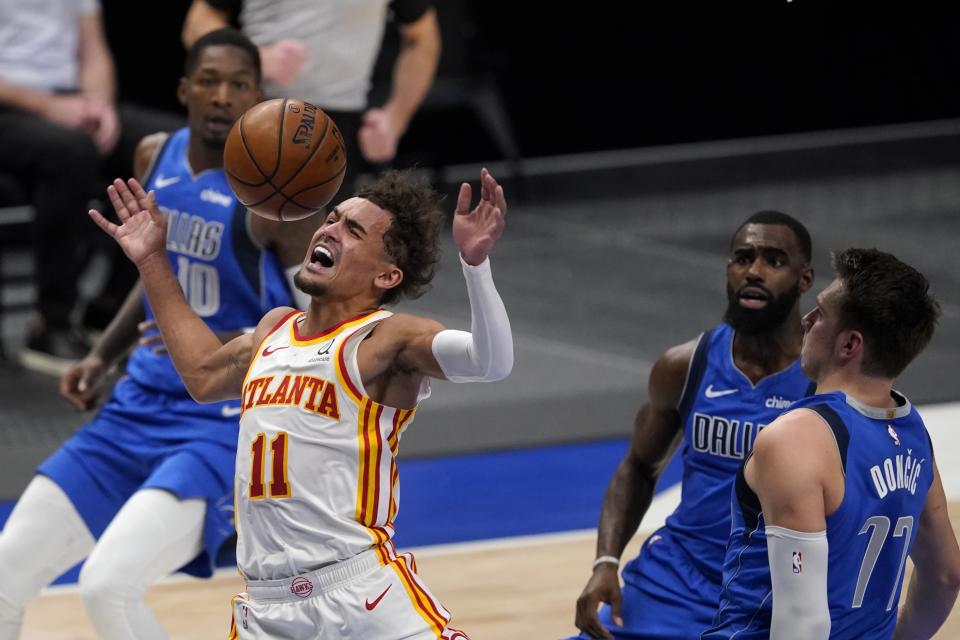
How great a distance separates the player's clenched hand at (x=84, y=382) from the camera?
4.57 metres

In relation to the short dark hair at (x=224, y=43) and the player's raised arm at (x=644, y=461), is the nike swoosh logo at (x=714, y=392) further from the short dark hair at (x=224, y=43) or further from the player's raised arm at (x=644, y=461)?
the short dark hair at (x=224, y=43)

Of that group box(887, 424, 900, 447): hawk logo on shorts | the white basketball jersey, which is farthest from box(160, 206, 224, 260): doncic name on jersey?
box(887, 424, 900, 447): hawk logo on shorts

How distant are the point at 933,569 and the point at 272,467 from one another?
1404 millimetres

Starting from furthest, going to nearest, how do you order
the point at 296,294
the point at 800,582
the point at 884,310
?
1. the point at 296,294
2. the point at 884,310
3. the point at 800,582

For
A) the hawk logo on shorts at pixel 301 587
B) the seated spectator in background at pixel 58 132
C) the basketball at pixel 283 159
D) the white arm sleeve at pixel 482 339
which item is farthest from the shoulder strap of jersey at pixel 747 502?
the seated spectator in background at pixel 58 132

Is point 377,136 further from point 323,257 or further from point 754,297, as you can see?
point 323,257

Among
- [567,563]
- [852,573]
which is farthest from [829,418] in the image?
[567,563]

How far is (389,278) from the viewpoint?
137 inches

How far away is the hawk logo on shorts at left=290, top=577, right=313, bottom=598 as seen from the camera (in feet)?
10.9

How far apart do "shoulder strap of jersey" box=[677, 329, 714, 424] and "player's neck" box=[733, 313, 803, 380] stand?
0.08m

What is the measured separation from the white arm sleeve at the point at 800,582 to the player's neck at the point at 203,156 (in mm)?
2232

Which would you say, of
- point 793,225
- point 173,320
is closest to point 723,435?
point 793,225

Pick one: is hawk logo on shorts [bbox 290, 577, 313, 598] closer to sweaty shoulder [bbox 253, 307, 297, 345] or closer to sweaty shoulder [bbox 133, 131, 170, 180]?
sweaty shoulder [bbox 253, 307, 297, 345]

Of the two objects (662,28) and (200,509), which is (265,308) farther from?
(662,28)
